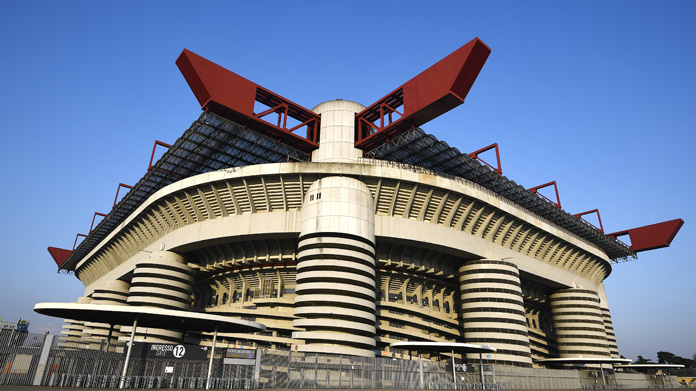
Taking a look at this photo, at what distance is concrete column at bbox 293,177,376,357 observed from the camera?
123ft

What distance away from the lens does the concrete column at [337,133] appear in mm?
48250

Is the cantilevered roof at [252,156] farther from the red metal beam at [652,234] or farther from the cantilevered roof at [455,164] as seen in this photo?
the red metal beam at [652,234]

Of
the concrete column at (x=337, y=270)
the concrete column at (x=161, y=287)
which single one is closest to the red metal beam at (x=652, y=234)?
the concrete column at (x=337, y=270)

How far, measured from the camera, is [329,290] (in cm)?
3850

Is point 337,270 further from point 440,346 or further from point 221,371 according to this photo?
point 221,371

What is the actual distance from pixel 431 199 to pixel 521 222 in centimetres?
1542

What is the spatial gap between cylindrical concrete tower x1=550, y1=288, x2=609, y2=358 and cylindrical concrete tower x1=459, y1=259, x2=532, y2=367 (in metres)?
21.3

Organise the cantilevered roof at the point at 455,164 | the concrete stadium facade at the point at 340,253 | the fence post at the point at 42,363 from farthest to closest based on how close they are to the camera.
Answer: the cantilevered roof at the point at 455,164 < the concrete stadium facade at the point at 340,253 < the fence post at the point at 42,363

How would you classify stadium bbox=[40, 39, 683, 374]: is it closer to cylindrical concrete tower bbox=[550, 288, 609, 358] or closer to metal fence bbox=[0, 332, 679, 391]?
metal fence bbox=[0, 332, 679, 391]

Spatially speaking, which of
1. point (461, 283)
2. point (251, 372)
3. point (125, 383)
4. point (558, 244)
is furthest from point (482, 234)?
point (125, 383)

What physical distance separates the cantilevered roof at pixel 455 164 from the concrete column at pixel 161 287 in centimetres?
2515

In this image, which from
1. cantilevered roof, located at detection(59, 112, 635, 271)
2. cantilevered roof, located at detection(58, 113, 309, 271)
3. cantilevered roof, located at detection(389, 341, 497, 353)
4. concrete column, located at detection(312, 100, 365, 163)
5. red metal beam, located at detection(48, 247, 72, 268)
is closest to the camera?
cantilevered roof, located at detection(389, 341, 497, 353)

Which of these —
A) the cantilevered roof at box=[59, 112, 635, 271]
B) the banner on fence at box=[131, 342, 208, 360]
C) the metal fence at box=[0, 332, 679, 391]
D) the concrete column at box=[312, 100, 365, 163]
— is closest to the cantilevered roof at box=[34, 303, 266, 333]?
the banner on fence at box=[131, 342, 208, 360]

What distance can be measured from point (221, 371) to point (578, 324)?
56733mm
